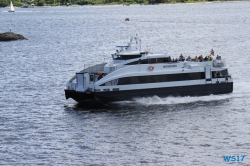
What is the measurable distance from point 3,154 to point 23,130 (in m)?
6.53

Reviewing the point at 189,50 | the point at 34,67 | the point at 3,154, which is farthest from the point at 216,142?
the point at 189,50

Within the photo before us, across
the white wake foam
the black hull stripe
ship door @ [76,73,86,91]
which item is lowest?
the white wake foam

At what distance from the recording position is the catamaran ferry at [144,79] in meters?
58.2

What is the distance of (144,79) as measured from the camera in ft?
194

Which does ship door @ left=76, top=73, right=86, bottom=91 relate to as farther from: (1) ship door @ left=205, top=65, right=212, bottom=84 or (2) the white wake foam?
(1) ship door @ left=205, top=65, right=212, bottom=84

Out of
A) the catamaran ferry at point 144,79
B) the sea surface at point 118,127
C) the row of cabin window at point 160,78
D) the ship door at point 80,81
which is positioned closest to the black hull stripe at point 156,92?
the catamaran ferry at point 144,79

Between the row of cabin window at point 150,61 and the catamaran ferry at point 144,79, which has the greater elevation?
the row of cabin window at point 150,61

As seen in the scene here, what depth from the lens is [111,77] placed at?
58.1 metres

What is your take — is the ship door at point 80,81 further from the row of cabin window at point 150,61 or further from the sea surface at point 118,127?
the row of cabin window at point 150,61

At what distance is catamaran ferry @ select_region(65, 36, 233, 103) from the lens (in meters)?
58.2

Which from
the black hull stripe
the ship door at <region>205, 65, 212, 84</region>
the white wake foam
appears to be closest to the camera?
the black hull stripe

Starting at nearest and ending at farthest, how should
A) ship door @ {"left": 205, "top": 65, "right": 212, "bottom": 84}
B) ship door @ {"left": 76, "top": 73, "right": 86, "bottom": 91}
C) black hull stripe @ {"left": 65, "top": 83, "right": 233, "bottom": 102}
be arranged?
black hull stripe @ {"left": 65, "top": 83, "right": 233, "bottom": 102}, ship door @ {"left": 76, "top": 73, "right": 86, "bottom": 91}, ship door @ {"left": 205, "top": 65, "right": 212, "bottom": 84}

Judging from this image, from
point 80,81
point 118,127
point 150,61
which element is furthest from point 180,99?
point 118,127

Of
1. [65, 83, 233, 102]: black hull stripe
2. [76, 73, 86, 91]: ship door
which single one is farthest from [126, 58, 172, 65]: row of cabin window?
[76, 73, 86, 91]: ship door
